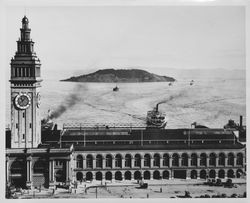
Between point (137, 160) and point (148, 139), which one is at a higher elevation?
point (148, 139)

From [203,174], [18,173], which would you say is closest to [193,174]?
[203,174]

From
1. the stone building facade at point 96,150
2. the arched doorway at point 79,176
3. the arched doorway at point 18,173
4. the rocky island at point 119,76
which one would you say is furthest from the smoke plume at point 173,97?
the arched doorway at point 18,173

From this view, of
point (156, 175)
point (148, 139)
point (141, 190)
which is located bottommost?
point (141, 190)

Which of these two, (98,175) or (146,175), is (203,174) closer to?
(146,175)

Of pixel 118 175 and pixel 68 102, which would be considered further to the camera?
pixel 118 175

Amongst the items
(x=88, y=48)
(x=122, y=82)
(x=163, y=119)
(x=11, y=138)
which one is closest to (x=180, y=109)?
(x=163, y=119)

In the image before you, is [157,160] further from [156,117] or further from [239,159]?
[239,159]

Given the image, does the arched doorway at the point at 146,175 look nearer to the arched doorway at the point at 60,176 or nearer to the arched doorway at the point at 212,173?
the arched doorway at the point at 212,173

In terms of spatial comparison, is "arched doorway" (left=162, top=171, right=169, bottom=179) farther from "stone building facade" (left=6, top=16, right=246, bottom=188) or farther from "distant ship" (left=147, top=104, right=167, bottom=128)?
"distant ship" (left=147, top=104, right=167, bottom=128)
